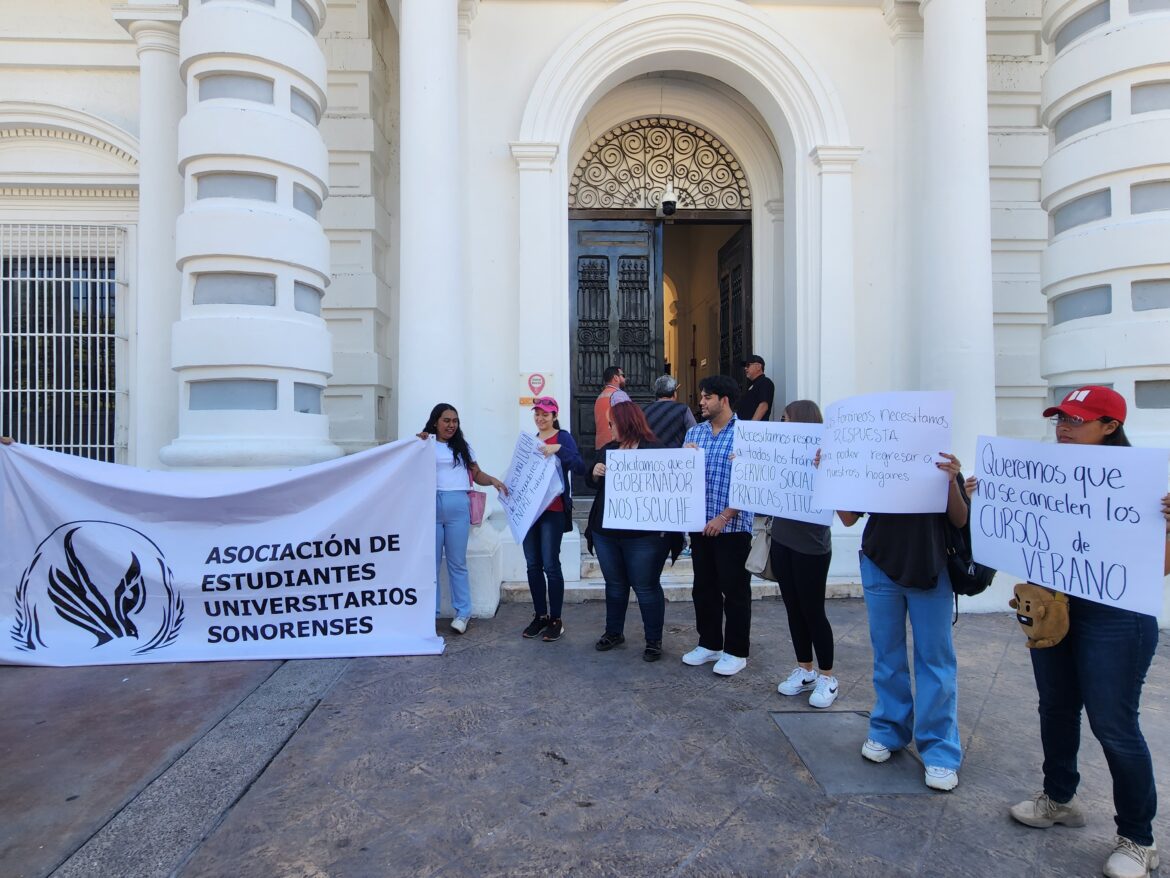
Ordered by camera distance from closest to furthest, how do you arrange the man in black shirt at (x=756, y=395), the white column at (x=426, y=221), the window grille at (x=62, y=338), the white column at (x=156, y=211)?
the white column at (x=426, y=221) < the white column at (x=156, y=211) < the man in black shirt at (x=756, y=395) < the window grille at (x=62, y=338)

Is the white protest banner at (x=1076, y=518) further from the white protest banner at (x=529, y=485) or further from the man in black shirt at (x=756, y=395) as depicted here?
the man in black shirt at (x=756, y=395)

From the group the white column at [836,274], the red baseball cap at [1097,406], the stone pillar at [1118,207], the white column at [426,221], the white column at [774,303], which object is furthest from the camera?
the white column at [774,303]

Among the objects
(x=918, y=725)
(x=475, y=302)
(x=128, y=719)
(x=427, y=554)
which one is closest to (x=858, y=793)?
(x=918, y=725)

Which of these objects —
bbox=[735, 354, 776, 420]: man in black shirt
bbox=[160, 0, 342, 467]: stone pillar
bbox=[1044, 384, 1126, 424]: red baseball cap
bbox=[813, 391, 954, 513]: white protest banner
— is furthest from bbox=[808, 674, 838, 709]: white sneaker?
bbox=[160, 0, 342, 467]: stone pillar

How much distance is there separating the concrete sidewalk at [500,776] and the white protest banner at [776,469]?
46.3 inches

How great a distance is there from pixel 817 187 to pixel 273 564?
6566 millimetres

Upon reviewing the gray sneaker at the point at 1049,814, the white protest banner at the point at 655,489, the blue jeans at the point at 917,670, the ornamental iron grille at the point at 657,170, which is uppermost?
the ornamental iron grille at the point at 657,170

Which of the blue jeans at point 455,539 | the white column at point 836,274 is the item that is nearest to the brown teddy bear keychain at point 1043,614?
the blue jeans at point 455,539

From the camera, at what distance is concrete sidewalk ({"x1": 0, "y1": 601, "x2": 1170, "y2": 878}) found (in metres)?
2.65

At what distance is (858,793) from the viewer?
3.08m

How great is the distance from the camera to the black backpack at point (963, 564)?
3.11 metres

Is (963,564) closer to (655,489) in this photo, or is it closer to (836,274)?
(655,489)

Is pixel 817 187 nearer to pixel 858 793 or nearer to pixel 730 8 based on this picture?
pixel 730 8

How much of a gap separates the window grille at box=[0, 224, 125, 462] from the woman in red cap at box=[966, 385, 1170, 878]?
8.68m
